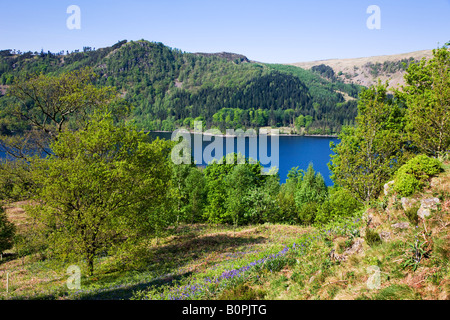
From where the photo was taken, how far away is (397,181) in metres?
13.4

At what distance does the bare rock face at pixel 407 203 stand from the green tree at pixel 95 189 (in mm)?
16117

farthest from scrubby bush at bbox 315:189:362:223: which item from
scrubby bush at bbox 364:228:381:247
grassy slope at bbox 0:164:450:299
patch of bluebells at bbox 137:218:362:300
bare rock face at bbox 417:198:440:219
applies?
scrubby bush at bbox 364:228:381:247

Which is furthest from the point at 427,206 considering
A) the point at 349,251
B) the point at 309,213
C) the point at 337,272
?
the point at 309,213

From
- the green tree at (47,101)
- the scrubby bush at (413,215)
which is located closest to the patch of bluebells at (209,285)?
the scrubby bush at (413,215)

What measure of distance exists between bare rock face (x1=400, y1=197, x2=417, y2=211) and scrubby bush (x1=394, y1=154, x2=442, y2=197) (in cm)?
38

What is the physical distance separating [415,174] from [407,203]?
5.72 ft

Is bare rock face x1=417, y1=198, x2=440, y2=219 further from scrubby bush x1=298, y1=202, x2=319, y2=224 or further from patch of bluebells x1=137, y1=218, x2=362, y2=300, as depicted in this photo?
scrubby bush x1=298, y1=202, x2=319, y2=224

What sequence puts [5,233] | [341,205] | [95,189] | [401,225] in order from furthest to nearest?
[5,233], [341,205], [95,189], [401,225]

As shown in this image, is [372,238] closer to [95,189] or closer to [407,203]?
[407,203]

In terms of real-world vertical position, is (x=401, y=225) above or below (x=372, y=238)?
above

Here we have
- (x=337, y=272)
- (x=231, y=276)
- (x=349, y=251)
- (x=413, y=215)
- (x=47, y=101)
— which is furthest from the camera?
(x=47, y=101)

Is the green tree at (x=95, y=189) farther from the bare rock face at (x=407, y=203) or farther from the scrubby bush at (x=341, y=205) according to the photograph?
the scrubby bush at (x=341, y=205)

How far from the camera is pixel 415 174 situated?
13.2 metres
